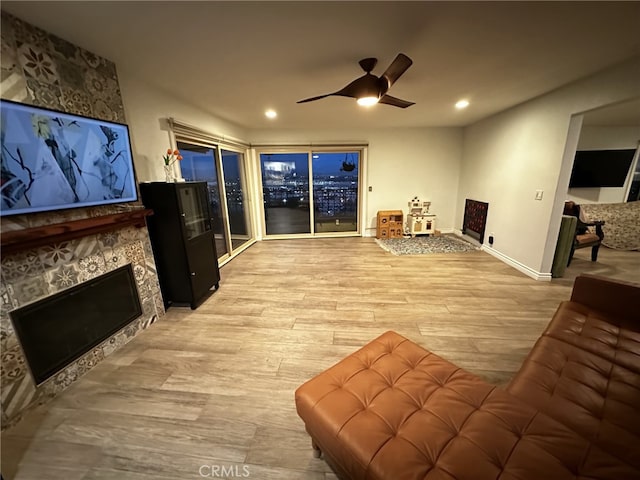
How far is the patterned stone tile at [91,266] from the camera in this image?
184 cm

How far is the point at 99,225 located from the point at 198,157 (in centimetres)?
207

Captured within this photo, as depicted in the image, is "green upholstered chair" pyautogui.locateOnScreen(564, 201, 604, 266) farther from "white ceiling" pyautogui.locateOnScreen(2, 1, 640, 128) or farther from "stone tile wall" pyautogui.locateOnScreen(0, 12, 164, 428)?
"stone tile wall" pyautogui.locateOnScreen(0, 12, 164, 428)

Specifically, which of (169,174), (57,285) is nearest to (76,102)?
(169,174)

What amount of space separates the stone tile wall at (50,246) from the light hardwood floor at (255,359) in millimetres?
135

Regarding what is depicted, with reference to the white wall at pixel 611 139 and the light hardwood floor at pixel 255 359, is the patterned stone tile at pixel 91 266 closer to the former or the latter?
the light hardwood floor at pixel 255 359

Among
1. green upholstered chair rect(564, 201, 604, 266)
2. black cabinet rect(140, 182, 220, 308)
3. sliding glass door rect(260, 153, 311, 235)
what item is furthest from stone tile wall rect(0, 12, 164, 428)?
green upholstered chair rect(564, 201, 604, 266)

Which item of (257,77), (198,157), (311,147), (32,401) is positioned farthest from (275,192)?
(32,401)

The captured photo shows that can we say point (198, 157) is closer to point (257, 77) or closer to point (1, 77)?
point (257, 77)

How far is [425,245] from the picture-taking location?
15.3ft

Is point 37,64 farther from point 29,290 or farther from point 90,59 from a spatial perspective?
point 29,290

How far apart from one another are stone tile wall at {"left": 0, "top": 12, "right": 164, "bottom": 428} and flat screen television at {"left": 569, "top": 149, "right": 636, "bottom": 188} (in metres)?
6.93

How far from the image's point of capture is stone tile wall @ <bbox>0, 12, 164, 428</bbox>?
1.44m

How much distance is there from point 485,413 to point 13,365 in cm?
255

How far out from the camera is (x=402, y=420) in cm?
99
